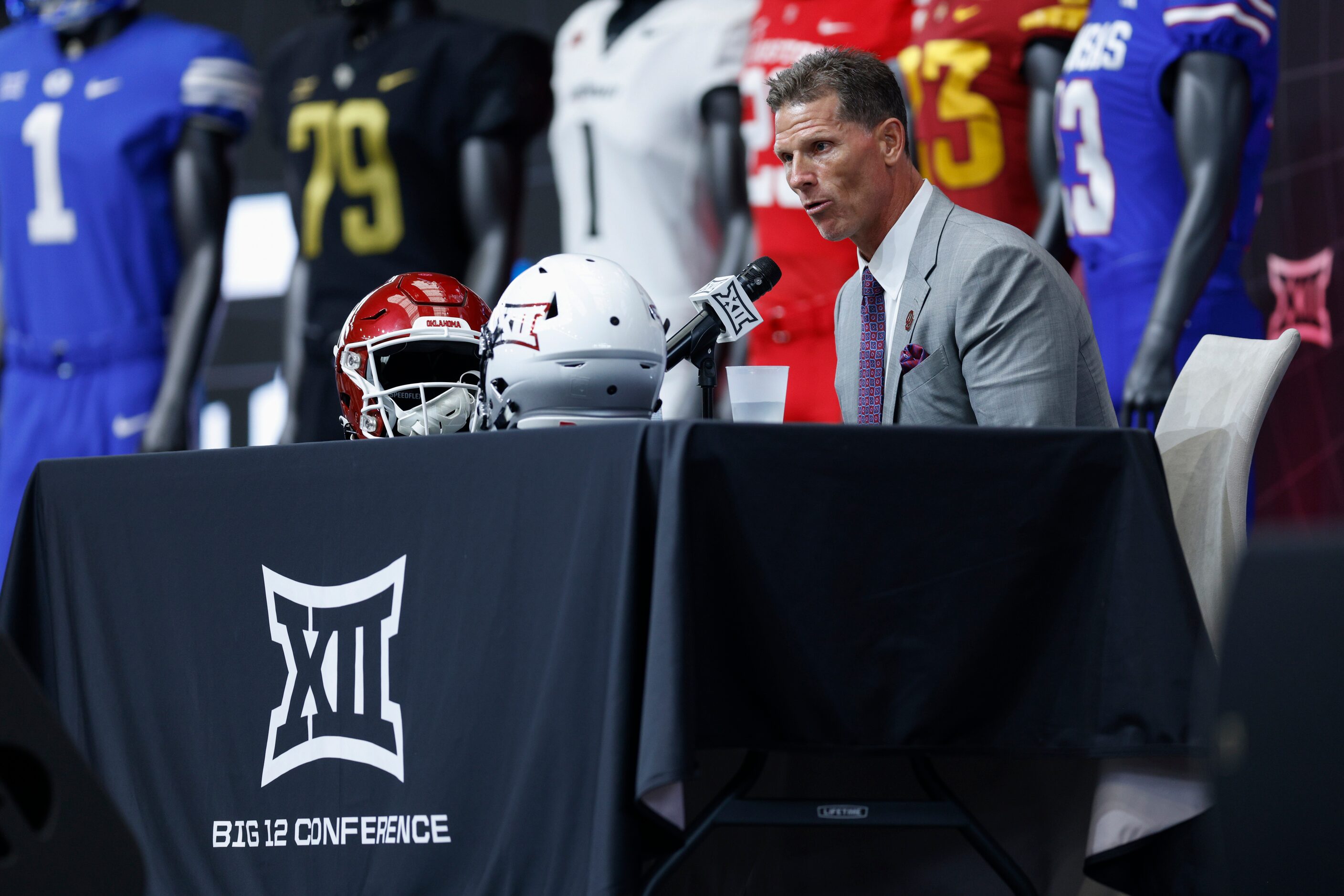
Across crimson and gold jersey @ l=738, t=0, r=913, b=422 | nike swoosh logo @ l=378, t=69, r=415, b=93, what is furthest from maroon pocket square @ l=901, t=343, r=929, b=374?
nike swoosh logo @ l=378, t=69, r=415, b=93

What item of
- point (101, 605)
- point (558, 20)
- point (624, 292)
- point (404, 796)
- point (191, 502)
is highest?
point (558, 20)

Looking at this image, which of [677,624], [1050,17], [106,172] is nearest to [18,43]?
[106,172]

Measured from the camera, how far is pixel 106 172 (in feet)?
13.4

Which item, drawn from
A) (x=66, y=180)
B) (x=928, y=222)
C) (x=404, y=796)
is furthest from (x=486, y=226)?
(x=404, y=796)

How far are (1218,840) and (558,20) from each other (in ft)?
11.5

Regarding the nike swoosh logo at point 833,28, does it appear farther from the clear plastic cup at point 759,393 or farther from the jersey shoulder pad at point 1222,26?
the clear plastic cup at point 759,393

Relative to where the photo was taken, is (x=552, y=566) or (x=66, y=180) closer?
(x=552, y=566)

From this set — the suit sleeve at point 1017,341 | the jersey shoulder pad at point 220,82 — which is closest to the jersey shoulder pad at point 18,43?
the jersey shoulder pad at point 220,82

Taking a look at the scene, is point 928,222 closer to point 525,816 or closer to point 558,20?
point 525,816

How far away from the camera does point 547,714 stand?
1.47 m

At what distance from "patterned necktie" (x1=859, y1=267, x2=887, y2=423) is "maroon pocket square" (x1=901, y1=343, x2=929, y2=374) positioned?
0.05 m

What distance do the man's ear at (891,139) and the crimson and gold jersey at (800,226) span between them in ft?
4.31

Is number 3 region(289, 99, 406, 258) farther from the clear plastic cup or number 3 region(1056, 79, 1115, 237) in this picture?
the clear plastic cup

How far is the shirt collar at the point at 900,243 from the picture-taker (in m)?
2.07
